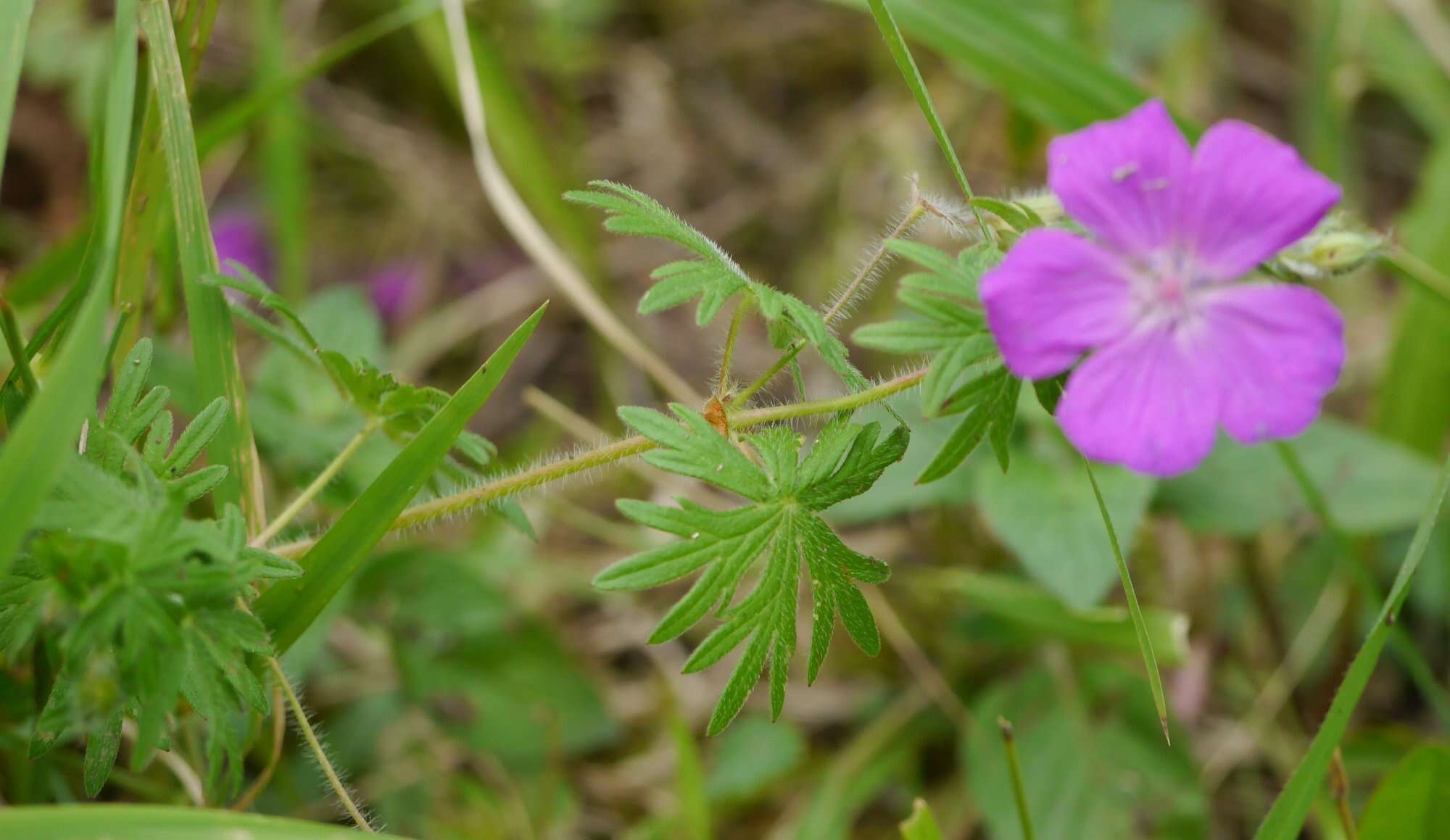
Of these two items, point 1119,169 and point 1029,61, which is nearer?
point 1119,169

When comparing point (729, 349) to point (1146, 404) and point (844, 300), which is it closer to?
point (844, 300)

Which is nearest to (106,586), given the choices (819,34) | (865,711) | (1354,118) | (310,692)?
(310,692)

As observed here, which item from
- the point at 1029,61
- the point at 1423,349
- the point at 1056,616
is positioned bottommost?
the point at 1056,616

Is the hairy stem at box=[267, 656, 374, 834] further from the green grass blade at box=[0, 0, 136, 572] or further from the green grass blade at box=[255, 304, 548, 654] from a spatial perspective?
the green grass blade at box=[0, 0, 136, 572]

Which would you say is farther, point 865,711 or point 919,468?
point 865,711

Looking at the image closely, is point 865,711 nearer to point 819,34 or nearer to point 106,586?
point 106,586

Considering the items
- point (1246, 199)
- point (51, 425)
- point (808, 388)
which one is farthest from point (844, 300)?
point (808, 388)

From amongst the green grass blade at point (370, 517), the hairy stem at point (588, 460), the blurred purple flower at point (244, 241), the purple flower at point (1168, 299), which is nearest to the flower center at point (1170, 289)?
the purple flower at point (1168, 299)
